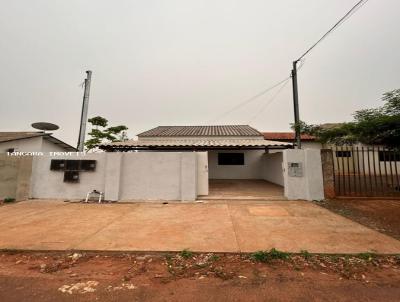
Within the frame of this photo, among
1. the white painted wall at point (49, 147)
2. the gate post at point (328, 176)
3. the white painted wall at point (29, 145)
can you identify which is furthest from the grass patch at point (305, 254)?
the white painted wall at point (49, 147)

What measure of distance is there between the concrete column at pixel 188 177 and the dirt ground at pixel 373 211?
4.51 meters

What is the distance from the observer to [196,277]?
2.99 metres

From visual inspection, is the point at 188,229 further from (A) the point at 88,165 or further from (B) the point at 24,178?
(B) the point at 24,178

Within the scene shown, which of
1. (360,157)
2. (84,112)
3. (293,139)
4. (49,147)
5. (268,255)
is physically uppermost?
(293,139)

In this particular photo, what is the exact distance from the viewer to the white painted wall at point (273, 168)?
39.1 ft

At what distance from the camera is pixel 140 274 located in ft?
10.1

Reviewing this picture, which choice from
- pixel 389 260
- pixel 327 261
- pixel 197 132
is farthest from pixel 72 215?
pixel 197 132

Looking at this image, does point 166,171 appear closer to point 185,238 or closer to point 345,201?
point 185,238

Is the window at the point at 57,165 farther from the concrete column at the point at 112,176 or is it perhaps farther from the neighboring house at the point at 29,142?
the neighboring house at the point at 29,142

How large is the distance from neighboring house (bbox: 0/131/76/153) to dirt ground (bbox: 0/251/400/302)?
53.1 feet

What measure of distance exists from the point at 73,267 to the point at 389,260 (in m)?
4.87

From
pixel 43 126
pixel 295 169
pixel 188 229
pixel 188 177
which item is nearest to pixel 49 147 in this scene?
pixel 43 126

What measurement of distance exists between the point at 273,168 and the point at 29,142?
1824 centimetres

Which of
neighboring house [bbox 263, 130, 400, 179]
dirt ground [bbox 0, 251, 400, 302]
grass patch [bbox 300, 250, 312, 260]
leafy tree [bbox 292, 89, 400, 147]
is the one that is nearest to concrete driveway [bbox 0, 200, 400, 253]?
grass patch [bbox 300, 250, 312, 260]
